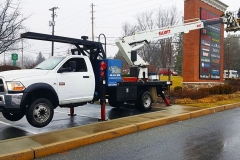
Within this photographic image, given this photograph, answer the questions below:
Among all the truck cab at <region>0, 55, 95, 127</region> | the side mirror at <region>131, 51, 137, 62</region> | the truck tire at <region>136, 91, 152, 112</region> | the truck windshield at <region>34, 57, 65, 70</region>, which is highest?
the side mirror at <region>131, 51, 137, 62</region>

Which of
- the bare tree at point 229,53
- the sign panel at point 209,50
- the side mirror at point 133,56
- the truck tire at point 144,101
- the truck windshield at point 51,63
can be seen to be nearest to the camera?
the truck windshield at point 51,63

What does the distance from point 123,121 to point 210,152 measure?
10.8 feet

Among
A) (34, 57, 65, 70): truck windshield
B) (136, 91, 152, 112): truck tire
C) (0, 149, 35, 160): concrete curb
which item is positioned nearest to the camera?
(0, 149, 35, 160): concrete curb

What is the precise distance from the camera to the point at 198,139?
20.9 ft

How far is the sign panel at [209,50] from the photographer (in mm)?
17359

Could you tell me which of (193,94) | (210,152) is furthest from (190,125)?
(193,94)

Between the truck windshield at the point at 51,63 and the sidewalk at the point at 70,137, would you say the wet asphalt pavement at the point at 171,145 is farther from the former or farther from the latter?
the truck windshield at the point at 51,63

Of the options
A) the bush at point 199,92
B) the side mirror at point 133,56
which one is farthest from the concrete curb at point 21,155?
the bush at point 199,92

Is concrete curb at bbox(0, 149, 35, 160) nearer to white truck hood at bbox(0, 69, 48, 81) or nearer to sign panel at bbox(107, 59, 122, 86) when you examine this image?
white truck hood at bbox(0, 69, 48, 81)

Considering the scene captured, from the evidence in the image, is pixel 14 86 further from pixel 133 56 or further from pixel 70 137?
Answer: pixel 133 56

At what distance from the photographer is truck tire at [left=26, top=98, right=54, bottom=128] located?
6754mm

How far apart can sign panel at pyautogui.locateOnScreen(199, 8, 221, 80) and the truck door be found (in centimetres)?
1095

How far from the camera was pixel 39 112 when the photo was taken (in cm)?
Answer: 694

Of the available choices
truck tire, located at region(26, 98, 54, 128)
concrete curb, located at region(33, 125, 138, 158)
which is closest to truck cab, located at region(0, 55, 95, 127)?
truck tire, located at region(26, 98, 54, 128)
